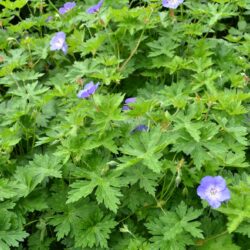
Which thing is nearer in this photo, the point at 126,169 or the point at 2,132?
the point at 126,169

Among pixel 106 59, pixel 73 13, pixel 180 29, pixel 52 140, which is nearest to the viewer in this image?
pixel 52 140

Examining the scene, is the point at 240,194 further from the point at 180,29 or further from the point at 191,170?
the point at 180,29

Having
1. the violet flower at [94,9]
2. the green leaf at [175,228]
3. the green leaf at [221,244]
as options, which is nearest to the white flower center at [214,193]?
the green leaf at [175,228]

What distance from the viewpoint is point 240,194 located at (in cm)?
193

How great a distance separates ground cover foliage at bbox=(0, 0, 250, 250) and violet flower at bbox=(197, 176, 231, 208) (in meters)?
0.05

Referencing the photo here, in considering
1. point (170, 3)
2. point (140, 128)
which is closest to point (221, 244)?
point (140, 128)

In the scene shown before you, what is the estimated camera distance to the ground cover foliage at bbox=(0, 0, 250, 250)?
198cm

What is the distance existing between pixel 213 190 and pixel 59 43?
4.74ft

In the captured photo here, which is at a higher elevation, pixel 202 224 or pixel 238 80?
pixel 238 80

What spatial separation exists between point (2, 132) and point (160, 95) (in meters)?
0.82

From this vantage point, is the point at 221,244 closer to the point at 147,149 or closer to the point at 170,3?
the point at 147,149

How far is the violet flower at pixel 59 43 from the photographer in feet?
9.38

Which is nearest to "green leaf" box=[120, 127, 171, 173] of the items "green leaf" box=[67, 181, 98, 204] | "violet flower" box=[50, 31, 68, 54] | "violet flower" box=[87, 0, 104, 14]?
"green leaf" box=[67, 181, 98, 204]

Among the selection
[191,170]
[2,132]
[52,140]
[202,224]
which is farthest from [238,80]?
[2,132]
